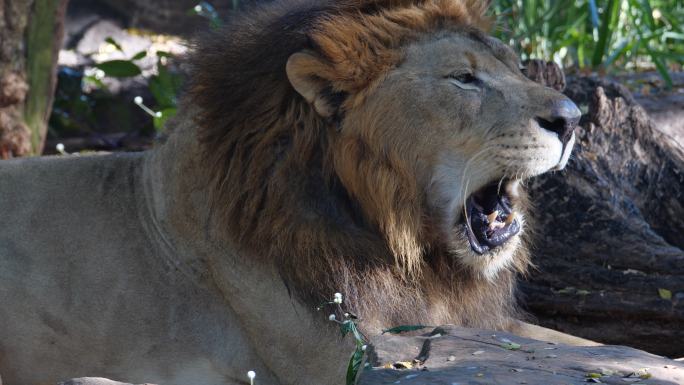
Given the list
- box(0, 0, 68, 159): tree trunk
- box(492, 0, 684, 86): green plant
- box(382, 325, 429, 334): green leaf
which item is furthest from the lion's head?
box(492, 0, 684, 86): green plant

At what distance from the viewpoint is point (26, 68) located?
6.29 metres

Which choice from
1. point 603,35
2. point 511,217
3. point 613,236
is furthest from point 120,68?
point 511,217

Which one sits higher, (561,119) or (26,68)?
(561,119)

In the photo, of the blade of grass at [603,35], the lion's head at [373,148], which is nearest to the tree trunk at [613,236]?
the lion's head at [373,148]

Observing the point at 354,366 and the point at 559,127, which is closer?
the point at 354,366

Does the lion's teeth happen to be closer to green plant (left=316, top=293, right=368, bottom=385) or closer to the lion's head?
the lion's head

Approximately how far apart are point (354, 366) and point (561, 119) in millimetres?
1048

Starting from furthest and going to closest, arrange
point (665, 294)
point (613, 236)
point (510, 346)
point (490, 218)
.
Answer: point (613, 236) → point (665, 294) → point (490, 218) → point (510, 346)

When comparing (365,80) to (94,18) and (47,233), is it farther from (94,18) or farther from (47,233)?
(94,18)

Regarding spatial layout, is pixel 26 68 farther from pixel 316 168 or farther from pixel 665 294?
pixel 665 294

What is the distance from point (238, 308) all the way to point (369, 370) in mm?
1044

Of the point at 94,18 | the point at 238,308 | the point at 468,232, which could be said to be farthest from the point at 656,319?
the point at 94,18

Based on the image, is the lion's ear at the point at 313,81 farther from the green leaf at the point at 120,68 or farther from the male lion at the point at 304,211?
the green leaf at the point at 120,68

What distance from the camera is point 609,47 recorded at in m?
8.87
